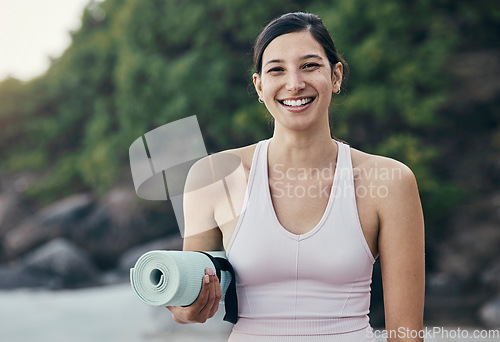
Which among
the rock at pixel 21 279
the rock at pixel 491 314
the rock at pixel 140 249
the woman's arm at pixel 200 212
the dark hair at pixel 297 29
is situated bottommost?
the rock at pixel 491 314

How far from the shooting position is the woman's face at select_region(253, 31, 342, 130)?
163 centimetres

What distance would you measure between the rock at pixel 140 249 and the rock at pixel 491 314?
494 cm

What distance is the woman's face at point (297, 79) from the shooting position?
1.63 metres

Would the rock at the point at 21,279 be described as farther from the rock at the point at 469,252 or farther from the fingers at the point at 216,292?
the fingers at the point at 216,292

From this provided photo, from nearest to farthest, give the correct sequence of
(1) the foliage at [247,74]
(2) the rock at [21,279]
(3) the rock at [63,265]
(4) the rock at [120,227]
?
(1) the foliage at [247,74] → (2) the rock at [21,279] → (3) the rock at [63,265] → (4) the rock at [120,227]

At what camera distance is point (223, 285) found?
1.55 metres

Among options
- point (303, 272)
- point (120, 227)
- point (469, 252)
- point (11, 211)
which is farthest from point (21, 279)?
point (303, 272)

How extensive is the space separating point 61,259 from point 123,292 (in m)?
2.14

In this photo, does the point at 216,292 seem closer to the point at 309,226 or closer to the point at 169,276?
the point at 169,276

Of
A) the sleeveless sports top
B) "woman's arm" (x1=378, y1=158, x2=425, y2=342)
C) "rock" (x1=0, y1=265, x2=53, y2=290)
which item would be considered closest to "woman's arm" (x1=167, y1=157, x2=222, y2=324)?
the sleeveless sports top

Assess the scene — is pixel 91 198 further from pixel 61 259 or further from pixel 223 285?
pixel 223 285

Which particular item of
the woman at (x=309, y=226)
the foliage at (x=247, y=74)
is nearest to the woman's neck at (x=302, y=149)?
the woman at (x=309, y=226)

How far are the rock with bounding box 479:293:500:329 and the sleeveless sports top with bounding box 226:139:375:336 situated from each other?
589cm

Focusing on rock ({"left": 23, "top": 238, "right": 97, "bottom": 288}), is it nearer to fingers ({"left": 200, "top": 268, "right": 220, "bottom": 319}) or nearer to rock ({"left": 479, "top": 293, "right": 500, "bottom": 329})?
rock ({"left": 479, "top": 293, "right": 500, "bottom": 329})
